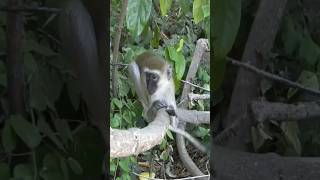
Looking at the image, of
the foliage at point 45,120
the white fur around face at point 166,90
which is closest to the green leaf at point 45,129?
the foliage at point 45,120

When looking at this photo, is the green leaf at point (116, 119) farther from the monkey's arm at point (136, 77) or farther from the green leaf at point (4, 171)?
the green leaf at point (4, 171)

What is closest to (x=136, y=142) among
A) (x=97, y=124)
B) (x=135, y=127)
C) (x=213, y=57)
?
(x=135, y=127)

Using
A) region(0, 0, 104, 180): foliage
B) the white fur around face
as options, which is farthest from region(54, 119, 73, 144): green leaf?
the white fur around face

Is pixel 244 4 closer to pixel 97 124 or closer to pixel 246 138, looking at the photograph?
pixel 246 138

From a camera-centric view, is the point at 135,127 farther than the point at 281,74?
Yes

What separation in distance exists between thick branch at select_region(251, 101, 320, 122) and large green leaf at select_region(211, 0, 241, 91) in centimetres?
9

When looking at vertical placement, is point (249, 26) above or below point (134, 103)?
above

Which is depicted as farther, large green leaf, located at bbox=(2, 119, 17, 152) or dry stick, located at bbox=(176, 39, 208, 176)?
dry stick, located at bbox=(176, 39, 208, 176)

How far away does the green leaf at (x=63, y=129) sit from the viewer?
0.74 meters

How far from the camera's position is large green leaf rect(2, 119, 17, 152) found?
27.6 inches

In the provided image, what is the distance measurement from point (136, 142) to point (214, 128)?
0.97 feet

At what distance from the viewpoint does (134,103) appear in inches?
52.4

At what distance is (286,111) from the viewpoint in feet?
2.39

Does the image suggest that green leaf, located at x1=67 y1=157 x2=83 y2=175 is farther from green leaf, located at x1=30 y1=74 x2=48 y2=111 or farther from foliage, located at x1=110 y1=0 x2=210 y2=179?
foliage, located at x1=110 y1=0 x2=210 y2=179
